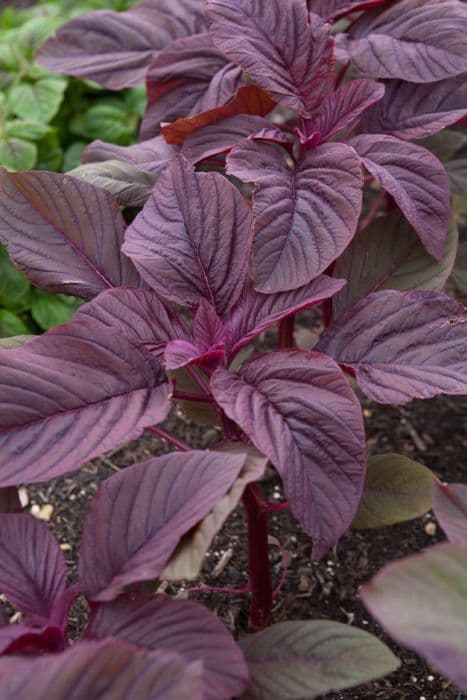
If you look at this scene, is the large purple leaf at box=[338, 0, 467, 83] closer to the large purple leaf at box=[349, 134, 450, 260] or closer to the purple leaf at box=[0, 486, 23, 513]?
the large purple leaf at box=[349, 134, 450, 260]

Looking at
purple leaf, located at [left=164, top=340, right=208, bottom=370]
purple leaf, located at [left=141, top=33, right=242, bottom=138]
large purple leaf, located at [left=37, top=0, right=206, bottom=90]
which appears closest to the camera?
purple leaf, located at [left=164, top=340, right=208, bottom=370]

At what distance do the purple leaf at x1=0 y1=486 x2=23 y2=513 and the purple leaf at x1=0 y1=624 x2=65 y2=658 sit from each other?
15 centimetres

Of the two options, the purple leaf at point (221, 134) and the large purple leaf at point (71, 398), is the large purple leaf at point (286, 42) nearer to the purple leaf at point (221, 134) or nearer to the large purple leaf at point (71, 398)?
the purple leaf at point (221, 134)

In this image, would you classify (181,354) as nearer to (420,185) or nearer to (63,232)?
(63,232)

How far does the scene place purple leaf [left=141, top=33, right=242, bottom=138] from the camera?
122 cm

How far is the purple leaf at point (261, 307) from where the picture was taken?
921mm

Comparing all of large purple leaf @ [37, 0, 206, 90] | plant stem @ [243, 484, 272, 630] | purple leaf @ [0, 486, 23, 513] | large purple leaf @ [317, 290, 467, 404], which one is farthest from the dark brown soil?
large purple leaf @ [37, 0, 206, 90]

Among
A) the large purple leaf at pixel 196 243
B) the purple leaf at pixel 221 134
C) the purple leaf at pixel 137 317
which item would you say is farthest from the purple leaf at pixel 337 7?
the purple leaf at pixel 137 317

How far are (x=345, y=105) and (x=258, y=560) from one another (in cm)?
56

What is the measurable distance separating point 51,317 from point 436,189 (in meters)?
0.80

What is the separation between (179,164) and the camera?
98 centimetres

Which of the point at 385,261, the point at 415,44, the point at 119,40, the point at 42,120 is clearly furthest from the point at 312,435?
the point at 42,120

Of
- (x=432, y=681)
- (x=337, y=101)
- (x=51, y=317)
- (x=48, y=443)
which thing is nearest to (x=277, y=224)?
(x=337, y=101)

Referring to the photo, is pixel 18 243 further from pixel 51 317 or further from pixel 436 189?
pixel 51 317
